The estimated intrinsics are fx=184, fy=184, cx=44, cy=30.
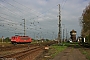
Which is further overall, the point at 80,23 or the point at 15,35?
the point at 15,35

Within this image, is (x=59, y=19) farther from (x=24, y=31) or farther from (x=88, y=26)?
(x=24, y=31)

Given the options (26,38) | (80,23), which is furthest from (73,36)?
(80,23)

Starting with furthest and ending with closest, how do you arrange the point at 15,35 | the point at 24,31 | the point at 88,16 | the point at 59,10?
the point at 15,35, the point at 24,31, the point at 59,10, the point at 88,16

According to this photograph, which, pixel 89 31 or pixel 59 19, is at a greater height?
pixel 59 19

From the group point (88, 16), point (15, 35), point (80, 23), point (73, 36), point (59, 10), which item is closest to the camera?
point (88, 16)

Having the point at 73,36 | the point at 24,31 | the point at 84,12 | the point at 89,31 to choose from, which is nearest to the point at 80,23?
the point at 84,12

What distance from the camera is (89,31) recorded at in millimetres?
47312

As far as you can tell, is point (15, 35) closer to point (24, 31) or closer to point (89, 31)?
point (24, 31)

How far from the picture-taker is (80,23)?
55031 mm

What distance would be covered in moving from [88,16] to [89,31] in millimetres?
3900

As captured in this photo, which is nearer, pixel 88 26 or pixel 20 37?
pixel 88 26

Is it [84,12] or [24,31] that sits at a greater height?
[84,12]

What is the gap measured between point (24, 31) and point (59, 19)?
21038 mm

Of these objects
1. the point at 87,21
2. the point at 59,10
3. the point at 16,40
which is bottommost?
the point at 16,40
